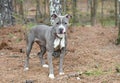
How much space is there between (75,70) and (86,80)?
0.93 meters

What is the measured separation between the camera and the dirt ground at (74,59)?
8.13 meters

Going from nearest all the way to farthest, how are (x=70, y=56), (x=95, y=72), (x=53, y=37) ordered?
(x=53, y=37) → (x=95, y=72) → (x=70, y=56)

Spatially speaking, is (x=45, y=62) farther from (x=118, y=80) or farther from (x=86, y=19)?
(x=86, y=19)

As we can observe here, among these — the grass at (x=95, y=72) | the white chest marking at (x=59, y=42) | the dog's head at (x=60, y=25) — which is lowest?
the grass at (x=95, y=72)

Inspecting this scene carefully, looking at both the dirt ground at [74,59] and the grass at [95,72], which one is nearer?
the dirt ground at [74,59]

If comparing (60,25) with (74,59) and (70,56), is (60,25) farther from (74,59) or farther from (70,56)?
(70,56)

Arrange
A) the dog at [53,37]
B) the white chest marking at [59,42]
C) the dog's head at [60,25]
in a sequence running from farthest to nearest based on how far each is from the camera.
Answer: the white chest marking at [59,42], the dog at [53,37], the dog's head at [60,25]

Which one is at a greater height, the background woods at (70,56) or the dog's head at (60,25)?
the dog's head at (60,25)

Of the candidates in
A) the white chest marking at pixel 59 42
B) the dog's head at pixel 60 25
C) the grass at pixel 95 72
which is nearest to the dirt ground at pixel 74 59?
the grass at pixel 95 72

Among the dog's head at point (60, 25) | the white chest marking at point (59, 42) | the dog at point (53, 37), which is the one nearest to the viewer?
the dog's head at point (60, 25)

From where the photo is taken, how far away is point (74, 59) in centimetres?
1022

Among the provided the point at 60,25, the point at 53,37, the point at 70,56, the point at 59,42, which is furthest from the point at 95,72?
the point at 70,56

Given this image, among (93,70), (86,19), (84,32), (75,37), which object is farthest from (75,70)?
(86,19)

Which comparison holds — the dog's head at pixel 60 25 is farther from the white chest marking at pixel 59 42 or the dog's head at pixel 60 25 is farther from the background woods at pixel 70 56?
the background woods at pixel 70 56
